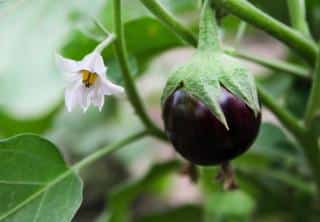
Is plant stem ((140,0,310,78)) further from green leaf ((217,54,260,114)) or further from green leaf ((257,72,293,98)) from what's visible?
green leaf ((257,72,293,98))

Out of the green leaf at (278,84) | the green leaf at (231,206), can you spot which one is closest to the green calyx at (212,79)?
the green leaf at (231,206)

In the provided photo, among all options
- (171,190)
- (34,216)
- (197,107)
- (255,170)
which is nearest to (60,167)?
A: (34,216)

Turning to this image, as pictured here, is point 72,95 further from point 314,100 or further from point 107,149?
point 314,100

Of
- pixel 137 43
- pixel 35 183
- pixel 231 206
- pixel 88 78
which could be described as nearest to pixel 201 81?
pixel 88 78

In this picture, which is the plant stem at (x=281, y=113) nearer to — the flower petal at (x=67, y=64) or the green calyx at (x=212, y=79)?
the green calyx at (x=212, y=79)

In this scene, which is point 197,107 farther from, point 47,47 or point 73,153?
point 73,153

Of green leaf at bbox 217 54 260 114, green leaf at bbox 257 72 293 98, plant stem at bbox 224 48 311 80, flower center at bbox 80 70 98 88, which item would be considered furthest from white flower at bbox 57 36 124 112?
green leaf at bbox 257 72 293 98
